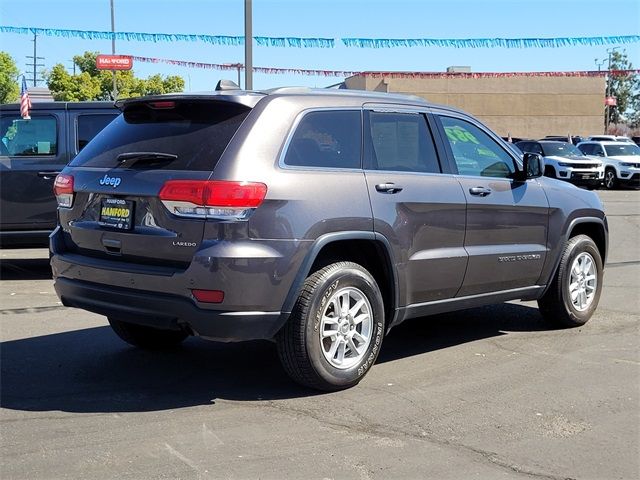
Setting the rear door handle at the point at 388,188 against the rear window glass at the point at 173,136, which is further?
the rear door handle at the point at 388,188

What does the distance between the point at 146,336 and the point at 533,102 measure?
6196 cm

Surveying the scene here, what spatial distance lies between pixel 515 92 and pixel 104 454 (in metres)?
63.4

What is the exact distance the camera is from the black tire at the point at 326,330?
15.5 feet

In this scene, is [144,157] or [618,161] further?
[618,161]

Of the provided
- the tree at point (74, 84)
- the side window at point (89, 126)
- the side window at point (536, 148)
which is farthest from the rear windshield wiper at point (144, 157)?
the tree at point (74, 84)

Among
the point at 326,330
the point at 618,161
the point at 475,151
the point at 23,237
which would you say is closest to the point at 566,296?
the point at 475,151

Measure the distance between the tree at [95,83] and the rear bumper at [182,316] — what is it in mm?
52027

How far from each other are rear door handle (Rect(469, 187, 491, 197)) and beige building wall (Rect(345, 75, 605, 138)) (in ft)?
192

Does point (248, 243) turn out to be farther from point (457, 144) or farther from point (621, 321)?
point (621, 321)

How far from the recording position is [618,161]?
28812mm

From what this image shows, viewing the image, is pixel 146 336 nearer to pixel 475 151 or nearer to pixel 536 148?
pixel 475 151

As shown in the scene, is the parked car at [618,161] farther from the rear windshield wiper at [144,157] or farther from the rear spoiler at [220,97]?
the rear windshield wiper at [144,157]

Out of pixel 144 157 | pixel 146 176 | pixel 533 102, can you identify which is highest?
pixel 533 102

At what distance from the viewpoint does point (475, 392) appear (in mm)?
5062
